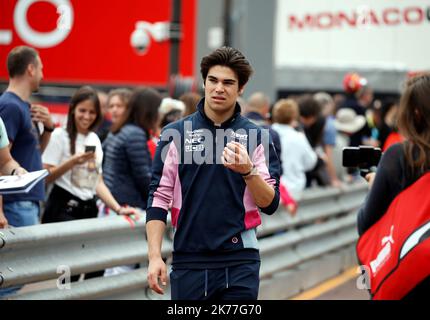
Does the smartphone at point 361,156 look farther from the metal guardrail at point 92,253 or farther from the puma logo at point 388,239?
the metal guardrail at point 92,253

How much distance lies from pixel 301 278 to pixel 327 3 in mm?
14735

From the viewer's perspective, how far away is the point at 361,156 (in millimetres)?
5977

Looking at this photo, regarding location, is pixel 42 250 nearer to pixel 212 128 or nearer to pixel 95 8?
pixel 212 128

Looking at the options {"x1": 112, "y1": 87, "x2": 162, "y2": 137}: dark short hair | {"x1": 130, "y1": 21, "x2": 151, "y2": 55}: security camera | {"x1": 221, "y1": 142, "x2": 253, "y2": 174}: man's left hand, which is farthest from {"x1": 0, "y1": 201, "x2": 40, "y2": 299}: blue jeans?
{"x1": 130, "y1": 21, "x2": 151, "y2": 55}: security camera

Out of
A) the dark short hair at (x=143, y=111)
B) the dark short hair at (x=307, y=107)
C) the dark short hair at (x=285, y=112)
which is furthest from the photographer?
the dark short hair at (x=307, y=107)

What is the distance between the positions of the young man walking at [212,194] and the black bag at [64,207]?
2.68 meters

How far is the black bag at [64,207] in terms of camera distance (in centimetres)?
800

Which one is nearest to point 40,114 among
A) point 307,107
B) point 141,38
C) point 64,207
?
point 64,207

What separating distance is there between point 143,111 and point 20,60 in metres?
1.50

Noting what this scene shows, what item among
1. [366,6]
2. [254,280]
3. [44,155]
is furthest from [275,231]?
[366,6]

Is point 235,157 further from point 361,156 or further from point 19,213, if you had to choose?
point 19,213

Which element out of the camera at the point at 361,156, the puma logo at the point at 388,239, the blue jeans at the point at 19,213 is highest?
the camera at the point at 361,156

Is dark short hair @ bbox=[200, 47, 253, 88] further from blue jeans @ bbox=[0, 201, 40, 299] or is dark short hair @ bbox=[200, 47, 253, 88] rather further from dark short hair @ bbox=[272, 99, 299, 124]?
dark short hair @ bbox=[272, 99, 299, 124]

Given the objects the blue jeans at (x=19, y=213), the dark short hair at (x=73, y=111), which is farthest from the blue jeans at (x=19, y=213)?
the dark short hair at (x=73, y=111)
